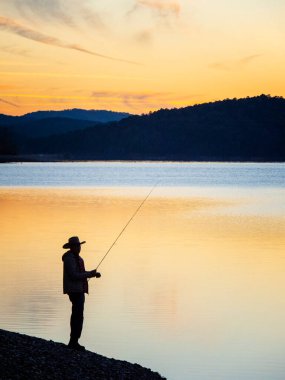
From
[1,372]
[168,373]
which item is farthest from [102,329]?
[1,372]

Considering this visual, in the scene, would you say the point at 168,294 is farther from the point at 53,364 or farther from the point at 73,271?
the point at 53,364

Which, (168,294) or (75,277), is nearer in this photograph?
(75,277)

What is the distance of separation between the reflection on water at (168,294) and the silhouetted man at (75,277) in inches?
55.3

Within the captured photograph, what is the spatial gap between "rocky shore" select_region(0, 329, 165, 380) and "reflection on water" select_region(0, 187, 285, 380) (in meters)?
1.10

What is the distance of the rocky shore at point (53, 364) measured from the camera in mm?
8383

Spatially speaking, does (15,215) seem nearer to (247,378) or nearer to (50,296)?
(50,296)

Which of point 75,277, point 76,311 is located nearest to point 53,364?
point 75,277

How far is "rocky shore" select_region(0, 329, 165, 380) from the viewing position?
27.5 ft

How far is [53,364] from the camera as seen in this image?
29.2 feet

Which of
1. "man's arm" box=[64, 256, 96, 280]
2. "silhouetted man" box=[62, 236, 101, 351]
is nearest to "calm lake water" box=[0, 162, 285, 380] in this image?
"silhouetted man" box=[62, 236, 101, 351]

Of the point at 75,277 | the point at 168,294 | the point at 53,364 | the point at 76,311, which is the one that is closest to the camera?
the point at 53,364

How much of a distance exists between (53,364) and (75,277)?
1.22 m

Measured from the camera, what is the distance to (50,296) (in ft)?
51.8

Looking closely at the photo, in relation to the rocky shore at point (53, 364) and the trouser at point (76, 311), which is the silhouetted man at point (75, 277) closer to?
the trouser at point (76, 311)
